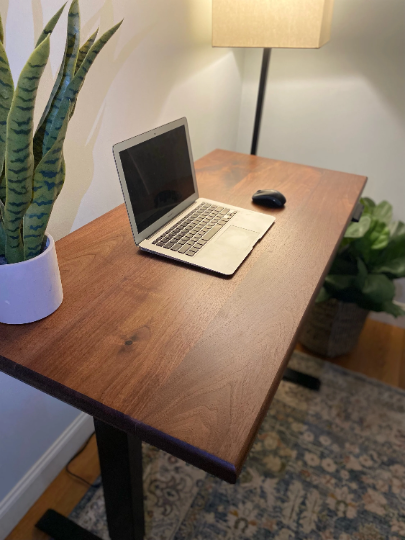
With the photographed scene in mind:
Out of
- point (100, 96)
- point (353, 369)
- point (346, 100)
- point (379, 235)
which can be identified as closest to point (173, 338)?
point (100, 96)

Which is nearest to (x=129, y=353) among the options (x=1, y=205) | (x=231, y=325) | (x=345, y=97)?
(x=231, y=325)

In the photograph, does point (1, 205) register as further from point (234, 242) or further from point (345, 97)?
point (345, 97)

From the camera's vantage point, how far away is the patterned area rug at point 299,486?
3.75ft

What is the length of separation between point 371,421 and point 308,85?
1365 millimetres

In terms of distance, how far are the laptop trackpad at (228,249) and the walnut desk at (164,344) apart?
21 mm

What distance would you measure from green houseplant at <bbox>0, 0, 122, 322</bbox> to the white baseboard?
2.54 ft

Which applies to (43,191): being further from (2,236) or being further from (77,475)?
(77,475)

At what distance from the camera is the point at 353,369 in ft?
5.62

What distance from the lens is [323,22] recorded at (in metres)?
1.21

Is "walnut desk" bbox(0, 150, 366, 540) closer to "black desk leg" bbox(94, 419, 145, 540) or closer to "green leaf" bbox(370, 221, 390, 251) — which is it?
"black desk leg" bbox(94, 419, 145, 540)

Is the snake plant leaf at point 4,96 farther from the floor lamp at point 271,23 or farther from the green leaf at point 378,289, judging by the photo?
the green leaf at point 378,289

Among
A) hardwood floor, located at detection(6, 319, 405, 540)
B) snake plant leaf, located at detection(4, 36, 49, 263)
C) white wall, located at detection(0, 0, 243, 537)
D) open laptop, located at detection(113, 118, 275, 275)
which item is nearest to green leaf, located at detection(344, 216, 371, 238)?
open laptop, located at detection(113, 118, 275, 275)

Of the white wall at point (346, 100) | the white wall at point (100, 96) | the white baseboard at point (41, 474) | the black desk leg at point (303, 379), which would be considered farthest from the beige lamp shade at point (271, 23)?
the white baseboard at point (41, 474)

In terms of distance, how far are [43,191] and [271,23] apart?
1004 mm
